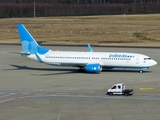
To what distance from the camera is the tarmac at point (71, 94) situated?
151 ft

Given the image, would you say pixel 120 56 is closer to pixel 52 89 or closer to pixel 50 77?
pixel 50 77

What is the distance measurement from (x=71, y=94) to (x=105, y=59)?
57.7ft

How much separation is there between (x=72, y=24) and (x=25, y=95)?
105 meters

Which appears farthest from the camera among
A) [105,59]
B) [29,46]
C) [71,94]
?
[29,46]

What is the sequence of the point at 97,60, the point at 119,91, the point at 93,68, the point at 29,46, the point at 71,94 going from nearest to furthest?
the point at 119,91, the point at 71,94, the point at 93,68, the point at 97,60, the point at 29,46

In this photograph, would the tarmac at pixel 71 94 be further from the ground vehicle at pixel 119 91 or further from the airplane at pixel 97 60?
the airplane at pixel 97 60

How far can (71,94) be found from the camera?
5634 cm

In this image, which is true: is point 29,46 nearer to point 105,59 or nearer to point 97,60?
point 97,60

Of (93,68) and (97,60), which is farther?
(97,60)

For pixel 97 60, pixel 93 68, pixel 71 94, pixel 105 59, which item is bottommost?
pixel 71 94

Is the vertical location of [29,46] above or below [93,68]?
above

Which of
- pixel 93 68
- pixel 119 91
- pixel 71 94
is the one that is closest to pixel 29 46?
pixel 93 68

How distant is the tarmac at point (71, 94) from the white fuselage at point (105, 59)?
5.05 ft

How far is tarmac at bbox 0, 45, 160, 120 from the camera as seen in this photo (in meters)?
46.1
